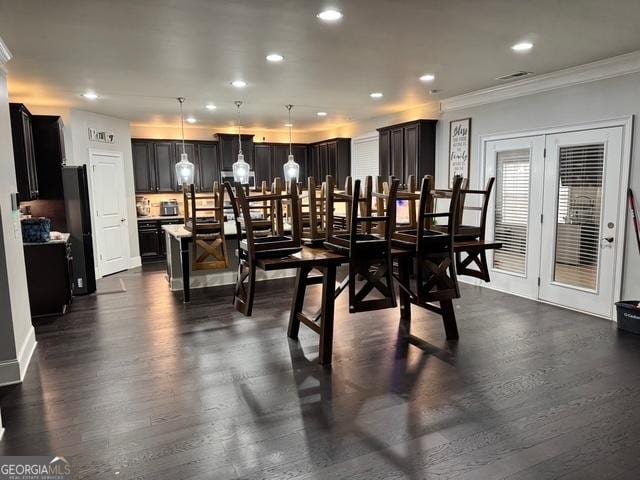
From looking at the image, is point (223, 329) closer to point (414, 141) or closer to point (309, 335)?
point (309, 335)

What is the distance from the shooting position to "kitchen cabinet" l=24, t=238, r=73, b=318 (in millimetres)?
5129

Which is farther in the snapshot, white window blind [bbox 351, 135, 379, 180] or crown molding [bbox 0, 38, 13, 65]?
white window blind [bbox 351, 135, 379, 180]

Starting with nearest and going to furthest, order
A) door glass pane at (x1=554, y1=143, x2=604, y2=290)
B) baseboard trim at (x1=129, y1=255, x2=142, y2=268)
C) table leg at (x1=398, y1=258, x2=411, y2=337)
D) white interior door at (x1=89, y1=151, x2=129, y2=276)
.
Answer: table leg at (x1=398, y1=258, x2=411, y2=337) < door glass pane at (x1=554, y1=143, x2=604, y2=290) < white interior door at (x1=89, y1=151, x2=129, y2=276) < baseboard trim at (x1=129, y1=255, x2=142, y2=268)

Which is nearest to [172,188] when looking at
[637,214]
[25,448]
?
[25,448]

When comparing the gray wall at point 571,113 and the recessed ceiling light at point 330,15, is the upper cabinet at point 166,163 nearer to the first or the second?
the gray wall at point 571,113

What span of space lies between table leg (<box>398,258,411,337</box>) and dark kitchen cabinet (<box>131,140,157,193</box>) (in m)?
6.37

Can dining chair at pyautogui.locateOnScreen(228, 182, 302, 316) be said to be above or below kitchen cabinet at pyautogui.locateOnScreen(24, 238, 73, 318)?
above

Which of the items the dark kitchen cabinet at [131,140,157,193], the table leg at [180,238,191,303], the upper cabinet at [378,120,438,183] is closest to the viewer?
the table leg at [180,238,191,303]

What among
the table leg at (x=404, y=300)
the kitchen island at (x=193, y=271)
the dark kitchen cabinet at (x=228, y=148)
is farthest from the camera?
the dark kitchen cabinet at (x=228, y=148)

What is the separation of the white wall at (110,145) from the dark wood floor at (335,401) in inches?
132

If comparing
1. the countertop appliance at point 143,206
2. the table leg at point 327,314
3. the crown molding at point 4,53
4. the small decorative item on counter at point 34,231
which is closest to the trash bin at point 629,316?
the table leg at point 327,314

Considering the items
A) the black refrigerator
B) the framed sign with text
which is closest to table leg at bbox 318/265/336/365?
the framed sign with text

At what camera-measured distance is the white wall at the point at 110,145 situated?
23.1ft

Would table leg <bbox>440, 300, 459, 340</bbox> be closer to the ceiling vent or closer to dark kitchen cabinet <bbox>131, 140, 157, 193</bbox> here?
the ceiling vent
